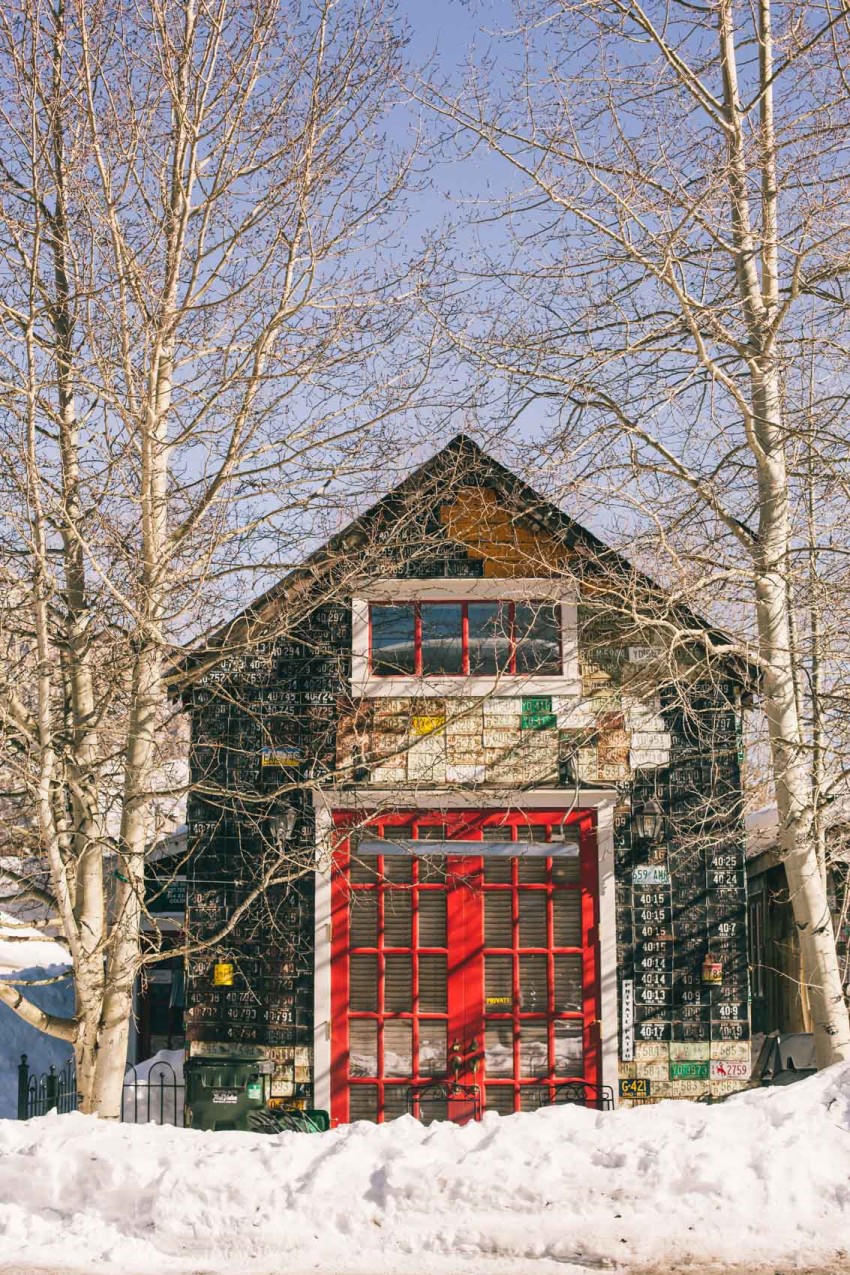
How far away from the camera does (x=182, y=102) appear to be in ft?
32.0

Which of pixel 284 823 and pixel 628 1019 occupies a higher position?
pixel 284 823

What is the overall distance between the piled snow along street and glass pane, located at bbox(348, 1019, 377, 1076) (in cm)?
438

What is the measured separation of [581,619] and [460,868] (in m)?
2.54

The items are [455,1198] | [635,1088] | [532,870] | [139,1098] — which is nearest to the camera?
[455,1198]

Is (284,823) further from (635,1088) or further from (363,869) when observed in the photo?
(635,1088)

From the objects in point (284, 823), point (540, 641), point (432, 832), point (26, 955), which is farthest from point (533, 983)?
point (26, 955)

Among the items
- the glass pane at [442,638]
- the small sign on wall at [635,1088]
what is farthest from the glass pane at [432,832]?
the small sign on wall at [635,1088]

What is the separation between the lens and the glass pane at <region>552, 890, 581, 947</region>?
12.1 meters

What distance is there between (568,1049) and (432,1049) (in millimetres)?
1202

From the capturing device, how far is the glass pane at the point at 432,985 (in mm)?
11945

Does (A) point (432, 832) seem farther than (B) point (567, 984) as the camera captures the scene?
Yes

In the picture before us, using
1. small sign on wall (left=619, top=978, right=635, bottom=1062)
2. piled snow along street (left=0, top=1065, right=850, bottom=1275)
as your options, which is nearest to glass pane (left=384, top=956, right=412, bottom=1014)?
small sign on wall (left=619, top=978, right=635, bottom=1062)

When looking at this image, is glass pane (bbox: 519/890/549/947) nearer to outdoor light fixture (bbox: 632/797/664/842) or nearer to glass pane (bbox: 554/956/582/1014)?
glass pane (bbox: 554/956/582/1014)

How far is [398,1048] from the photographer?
11.9 metres
